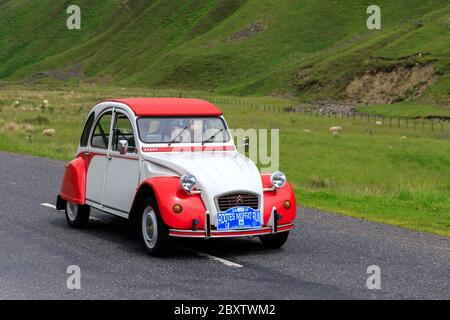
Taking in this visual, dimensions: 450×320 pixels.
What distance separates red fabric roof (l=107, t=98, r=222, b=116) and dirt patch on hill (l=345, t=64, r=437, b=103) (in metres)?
73.6

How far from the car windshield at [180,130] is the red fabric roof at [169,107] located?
94mm

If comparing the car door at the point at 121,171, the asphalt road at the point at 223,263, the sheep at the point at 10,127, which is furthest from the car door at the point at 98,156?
the sheep at the point at 10,127

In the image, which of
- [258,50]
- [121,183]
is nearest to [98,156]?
[121,183]

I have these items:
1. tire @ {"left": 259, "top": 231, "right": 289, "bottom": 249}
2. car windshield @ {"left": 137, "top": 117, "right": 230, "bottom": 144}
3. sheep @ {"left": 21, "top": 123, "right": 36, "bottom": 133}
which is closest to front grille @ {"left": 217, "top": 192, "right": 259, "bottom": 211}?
tire @ {"left": 259, "top": 231, "right": 289, "bottom": 249}

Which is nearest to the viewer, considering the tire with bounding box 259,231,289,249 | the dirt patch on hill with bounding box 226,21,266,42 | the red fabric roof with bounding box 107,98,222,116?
the tire with bounding box 259,231,289,249

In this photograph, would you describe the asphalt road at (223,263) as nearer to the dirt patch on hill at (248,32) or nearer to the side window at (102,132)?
the side window at (102,132)

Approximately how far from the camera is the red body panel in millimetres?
10730

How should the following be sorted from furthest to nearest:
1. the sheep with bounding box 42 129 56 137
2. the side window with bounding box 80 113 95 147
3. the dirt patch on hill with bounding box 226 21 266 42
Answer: the dirt patch on hill with bounding box 226 21 266 42 < the sheep with bounding box 42 129 56 137 < the side window with bounding box 80 113 95 147

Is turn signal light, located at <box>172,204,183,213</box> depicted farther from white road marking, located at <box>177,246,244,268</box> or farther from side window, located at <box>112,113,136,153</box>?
side window, located at <box>112,113,136,153</box>

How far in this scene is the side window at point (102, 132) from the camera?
488 inches

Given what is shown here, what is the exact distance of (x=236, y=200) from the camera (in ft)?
34.3

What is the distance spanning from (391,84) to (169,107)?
78.3 metres

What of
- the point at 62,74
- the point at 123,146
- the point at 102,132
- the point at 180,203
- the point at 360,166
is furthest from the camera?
the point at 62,74

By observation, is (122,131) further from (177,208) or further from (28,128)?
(28,128)
